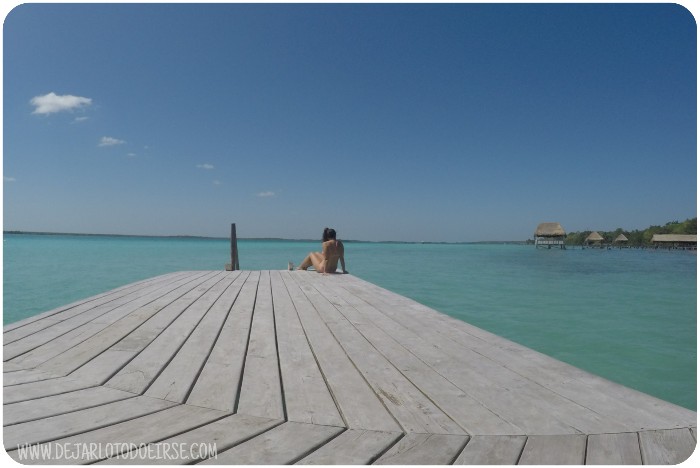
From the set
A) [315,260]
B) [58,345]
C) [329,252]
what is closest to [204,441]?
[58,345]

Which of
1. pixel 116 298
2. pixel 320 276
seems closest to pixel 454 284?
pixel 320 276

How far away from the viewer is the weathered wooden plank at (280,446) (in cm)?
128

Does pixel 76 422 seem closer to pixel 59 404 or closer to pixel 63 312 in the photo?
pixel 59 404

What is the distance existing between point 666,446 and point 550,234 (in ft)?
218

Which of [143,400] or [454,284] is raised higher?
[143,400]

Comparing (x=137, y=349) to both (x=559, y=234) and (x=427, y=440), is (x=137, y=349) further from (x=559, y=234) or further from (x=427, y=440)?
(x=559, y=234)

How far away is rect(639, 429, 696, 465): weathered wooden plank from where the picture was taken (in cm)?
134

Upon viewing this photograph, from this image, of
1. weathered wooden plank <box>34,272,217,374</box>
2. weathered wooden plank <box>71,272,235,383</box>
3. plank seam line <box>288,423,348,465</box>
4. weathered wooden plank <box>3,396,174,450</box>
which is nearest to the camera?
plank seam line <box>288,423,348,465</box>

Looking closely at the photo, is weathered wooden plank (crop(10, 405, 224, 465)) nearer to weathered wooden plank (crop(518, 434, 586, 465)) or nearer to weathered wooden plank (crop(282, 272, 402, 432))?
weathered wooden plank (crop(282, 272, 402, 432))

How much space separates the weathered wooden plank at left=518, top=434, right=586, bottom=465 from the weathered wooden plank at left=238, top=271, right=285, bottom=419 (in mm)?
954

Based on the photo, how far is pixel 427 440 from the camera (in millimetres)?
1408

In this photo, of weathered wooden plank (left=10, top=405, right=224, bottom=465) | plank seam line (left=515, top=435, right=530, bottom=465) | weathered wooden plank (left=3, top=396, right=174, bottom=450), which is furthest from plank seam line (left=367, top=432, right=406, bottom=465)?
weathered wooden plank (left=3, top=396, right=174, bottom=450)

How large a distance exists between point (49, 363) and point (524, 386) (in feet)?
8.87

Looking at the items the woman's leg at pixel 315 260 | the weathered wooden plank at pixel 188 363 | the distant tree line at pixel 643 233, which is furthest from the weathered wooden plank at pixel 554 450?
the distant tree line at pixel 643 233
